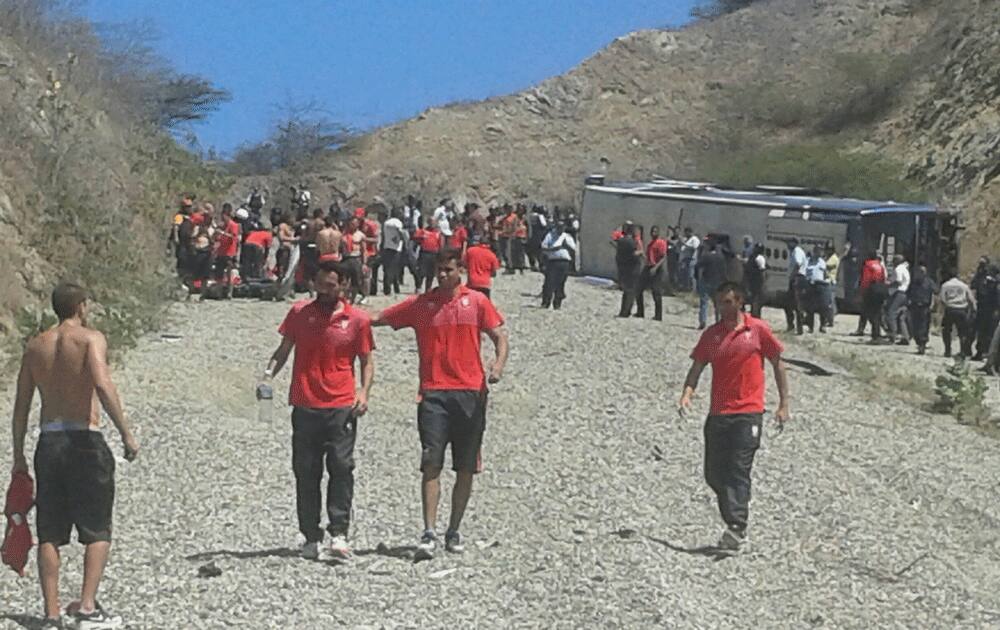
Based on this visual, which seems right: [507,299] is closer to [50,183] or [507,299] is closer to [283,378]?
[50,183]

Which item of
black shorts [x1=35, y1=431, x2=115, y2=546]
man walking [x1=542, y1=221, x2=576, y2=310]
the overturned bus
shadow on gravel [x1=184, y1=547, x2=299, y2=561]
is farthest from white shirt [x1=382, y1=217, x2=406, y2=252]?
black shorts [x1=35, y1=431, x2=115, y2=546]

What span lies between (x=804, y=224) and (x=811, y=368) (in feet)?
39.6

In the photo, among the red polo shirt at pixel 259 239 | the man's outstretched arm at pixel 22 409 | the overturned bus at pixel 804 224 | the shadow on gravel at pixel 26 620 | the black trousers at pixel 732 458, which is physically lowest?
the shadow on gravel at pixel 26 620

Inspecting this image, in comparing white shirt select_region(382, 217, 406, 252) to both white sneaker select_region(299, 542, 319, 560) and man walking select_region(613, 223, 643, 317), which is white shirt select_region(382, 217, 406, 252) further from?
white sneaker select_region(299, 542, 319, 560)

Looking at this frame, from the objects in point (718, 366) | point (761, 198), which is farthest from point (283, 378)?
point (761, 198)

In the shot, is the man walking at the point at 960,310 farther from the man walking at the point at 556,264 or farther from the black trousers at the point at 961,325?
the man walking at the point at 556,264

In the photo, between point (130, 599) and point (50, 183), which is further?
point (50, 183)

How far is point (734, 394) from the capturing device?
11305 mm

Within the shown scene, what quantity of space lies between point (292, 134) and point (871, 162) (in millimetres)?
21885

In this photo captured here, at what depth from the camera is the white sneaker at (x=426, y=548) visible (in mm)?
10492

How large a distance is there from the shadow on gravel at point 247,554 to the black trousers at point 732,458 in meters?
2.67

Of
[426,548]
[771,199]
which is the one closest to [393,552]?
[426,548]

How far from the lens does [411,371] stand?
21359 millimetres

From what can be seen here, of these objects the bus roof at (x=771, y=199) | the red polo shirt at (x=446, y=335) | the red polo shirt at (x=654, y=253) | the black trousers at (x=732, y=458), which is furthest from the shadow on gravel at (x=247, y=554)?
the bus roof at (x=771, y=199)
